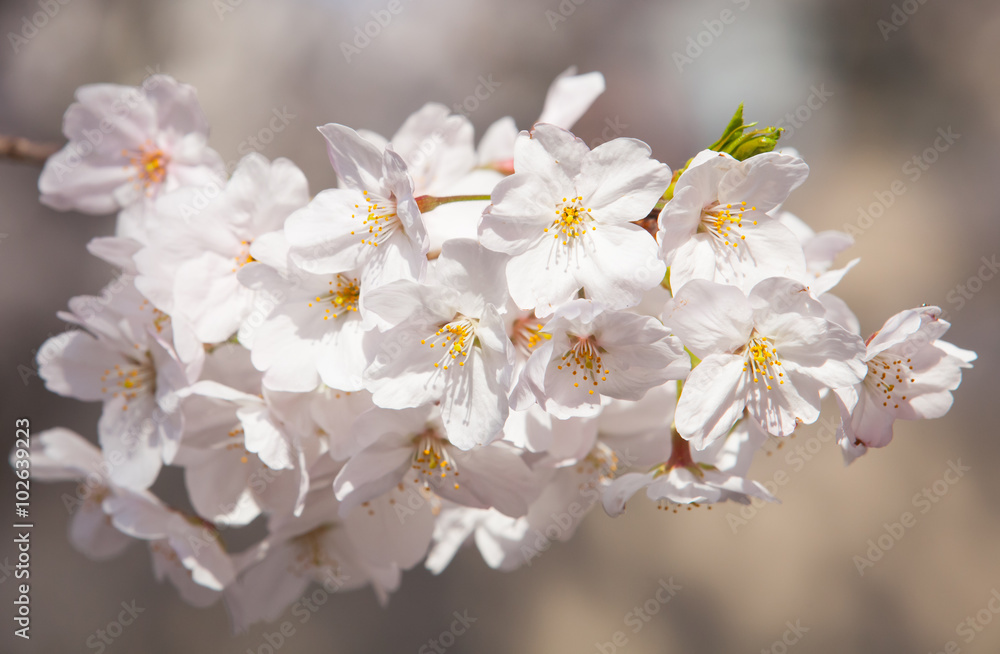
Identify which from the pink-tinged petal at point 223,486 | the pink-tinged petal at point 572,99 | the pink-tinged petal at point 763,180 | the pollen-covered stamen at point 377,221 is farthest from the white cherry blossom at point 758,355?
the pink-tinged petal at point 223,486

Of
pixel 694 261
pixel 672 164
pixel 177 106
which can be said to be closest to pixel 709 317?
pixel 694 261

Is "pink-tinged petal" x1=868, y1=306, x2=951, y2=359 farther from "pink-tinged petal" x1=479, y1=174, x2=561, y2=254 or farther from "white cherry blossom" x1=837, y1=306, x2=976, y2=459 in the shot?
"pink-tinged petal" x1=479, y1=174, x2=561, y2=254

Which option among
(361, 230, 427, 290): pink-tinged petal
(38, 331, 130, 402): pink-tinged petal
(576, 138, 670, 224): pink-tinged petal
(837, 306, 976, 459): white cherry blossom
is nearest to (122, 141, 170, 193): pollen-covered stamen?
(38, 331, 130, 402): pink-tinged petal

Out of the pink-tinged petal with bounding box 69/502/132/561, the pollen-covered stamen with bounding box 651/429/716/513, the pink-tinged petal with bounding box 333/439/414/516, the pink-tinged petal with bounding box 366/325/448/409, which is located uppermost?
the pollen-covered stamen with bounding box 651/429/716/513

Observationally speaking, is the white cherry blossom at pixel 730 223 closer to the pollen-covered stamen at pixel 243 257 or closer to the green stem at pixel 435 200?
the green stem at pixel 435 200

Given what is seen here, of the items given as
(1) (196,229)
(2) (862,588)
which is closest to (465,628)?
(2) (862,588)

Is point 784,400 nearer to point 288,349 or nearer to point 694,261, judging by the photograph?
point 694,261
